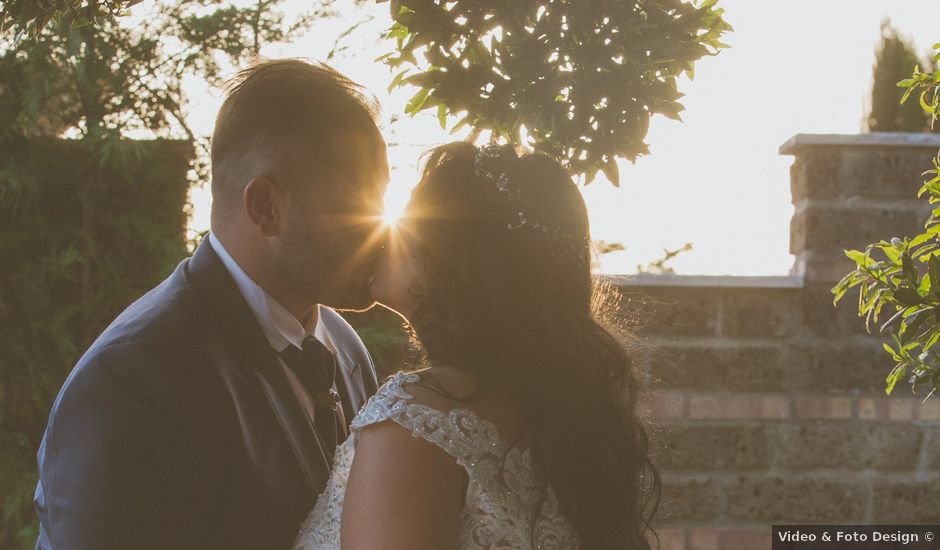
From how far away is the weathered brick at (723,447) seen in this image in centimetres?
420

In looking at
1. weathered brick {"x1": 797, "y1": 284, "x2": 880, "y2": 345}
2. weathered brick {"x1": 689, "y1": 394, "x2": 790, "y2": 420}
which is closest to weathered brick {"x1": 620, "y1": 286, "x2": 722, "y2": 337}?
weathered brick {"x1": 689, "y1": 394, "x2": 790, "y2": 420}

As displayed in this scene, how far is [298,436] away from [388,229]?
53cm

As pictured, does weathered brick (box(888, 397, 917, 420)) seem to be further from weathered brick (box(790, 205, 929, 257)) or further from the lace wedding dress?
the lace wedding dress

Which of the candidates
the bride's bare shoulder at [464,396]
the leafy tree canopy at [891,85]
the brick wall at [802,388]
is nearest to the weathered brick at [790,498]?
the brick wall at [802,388]

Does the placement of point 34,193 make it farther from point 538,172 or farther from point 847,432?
point 847,432

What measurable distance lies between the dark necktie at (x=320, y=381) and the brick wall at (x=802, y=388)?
6.75 ft

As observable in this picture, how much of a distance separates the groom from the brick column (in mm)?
2423

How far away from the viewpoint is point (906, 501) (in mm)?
4238

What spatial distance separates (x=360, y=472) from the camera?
5.44ft

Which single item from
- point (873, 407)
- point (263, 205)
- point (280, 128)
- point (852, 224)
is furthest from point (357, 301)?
point (873, 407)

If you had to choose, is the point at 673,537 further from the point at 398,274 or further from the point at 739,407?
the point at 398,274

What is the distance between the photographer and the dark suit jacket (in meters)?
1.85

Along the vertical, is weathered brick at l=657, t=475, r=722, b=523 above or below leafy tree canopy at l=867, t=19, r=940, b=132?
below

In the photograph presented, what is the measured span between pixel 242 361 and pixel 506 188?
772 millimetres
